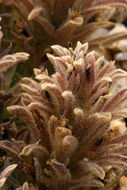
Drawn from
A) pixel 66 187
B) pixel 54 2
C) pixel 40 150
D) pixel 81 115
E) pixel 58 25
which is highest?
pixel 54 2

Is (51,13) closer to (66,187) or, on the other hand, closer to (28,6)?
(28,6)

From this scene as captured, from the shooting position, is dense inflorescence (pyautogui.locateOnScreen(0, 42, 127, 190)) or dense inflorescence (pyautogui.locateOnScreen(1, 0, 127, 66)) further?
dense inflorescence (pyautogui.locateOnScreen(1, 0, 127, 66))

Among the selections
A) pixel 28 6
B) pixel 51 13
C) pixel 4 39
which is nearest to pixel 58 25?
pixel 51 13

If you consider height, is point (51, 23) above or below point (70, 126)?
above

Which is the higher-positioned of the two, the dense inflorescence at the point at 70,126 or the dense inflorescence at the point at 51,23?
the dense inflorescence at the point at 51,23

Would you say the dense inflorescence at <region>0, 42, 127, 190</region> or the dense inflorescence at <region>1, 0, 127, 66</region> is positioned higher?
the dense inflorescence at <region>1, 0, 127, 66</region>

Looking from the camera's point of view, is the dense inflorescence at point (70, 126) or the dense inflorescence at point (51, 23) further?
the dense inflorescence at point (51, 23)

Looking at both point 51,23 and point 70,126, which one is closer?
point 70,126

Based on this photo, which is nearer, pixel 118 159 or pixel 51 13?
pixel 118 159
